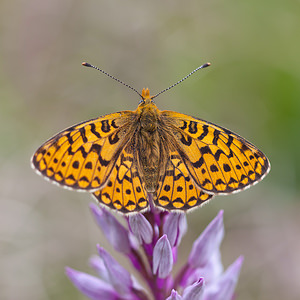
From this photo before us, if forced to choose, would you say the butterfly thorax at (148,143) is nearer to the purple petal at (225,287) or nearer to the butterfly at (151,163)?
the butterfly at (151,163)

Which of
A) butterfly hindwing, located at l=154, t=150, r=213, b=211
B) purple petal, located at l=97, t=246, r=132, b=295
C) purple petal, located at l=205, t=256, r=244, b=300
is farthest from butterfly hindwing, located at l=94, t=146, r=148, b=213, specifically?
purple petal, located at l=205, t=256, r=244, b=300

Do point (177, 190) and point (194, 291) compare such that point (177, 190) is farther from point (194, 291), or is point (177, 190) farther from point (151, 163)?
point (194, 291)

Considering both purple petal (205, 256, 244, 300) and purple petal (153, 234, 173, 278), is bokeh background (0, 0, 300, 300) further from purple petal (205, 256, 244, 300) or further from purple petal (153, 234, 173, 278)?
purple petal (153, 234, 173, 278)

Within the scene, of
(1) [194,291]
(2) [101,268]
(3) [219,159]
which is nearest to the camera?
(1) [194,291]

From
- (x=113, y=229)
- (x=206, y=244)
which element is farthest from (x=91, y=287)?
(x=206, y=244)

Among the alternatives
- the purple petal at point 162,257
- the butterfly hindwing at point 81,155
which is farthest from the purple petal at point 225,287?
the butterfly hindwing at point 81,155

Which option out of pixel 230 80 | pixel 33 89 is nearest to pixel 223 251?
pixel 230 80
